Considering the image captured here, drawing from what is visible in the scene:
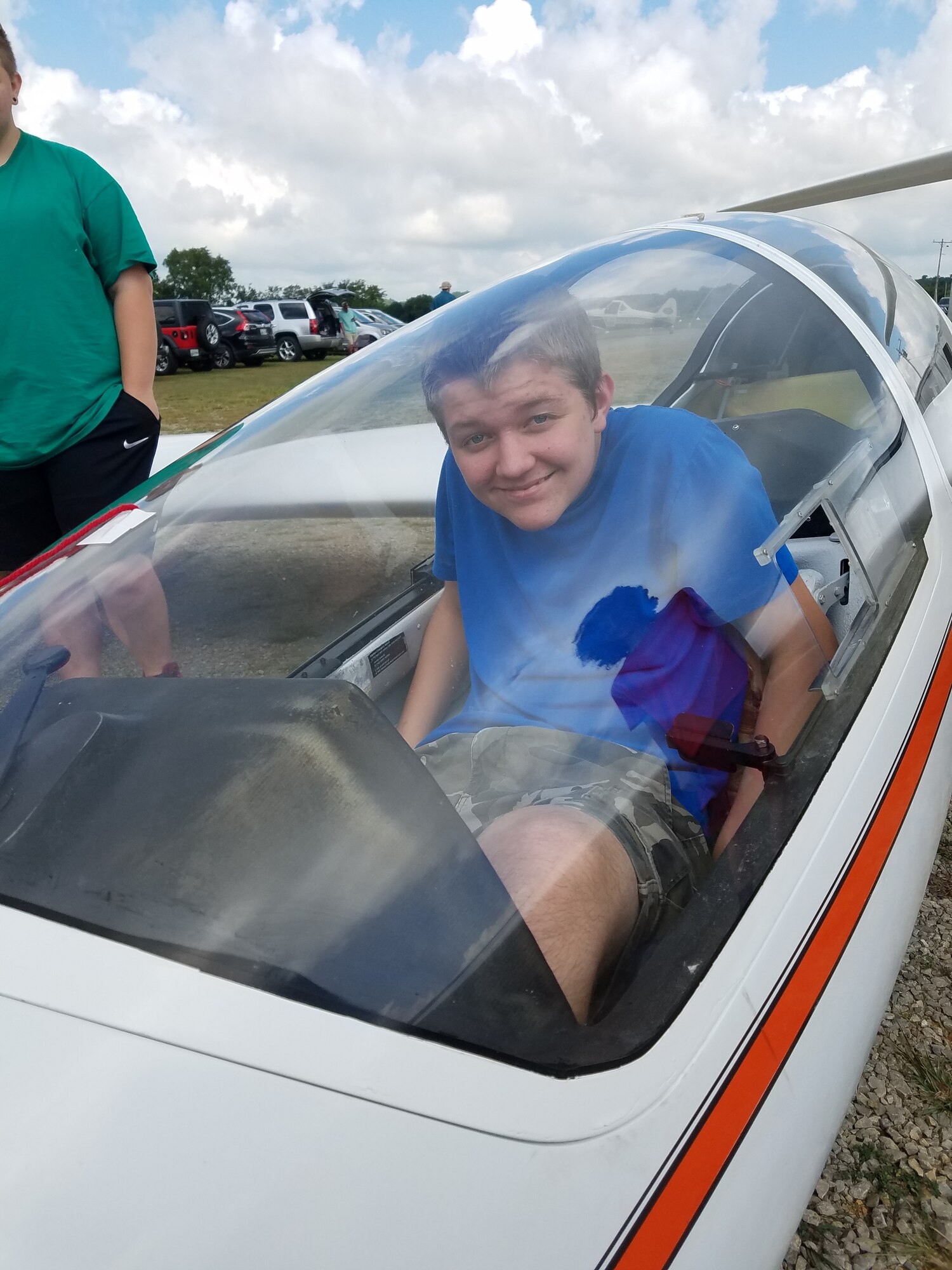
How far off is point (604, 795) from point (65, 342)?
166 centimetres

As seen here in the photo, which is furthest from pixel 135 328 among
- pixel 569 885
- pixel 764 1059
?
pixel 764 1059

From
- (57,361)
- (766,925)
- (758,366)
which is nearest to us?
(766,925)

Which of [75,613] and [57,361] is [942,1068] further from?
[57,361]

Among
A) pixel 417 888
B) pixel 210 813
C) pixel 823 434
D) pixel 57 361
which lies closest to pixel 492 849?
pixel 417 888

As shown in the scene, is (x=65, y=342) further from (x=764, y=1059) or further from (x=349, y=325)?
(x=349, y=325)

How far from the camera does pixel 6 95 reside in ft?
6.18

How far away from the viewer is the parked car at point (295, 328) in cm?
2294

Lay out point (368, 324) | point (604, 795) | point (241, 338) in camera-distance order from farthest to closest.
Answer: point (241, 338) < point (368, 324) < point (604, 795)

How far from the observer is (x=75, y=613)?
4.23 ft

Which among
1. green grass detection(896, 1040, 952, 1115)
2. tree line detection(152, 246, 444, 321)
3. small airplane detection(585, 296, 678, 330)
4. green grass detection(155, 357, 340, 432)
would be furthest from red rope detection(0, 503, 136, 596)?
tree line detection(152, 246, 444, 321)

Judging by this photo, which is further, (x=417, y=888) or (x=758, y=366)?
(x=758, y=366)

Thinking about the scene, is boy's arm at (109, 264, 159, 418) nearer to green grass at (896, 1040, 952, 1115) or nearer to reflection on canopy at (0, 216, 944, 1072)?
reflection on canopy at (0, 216, 944, 1072)

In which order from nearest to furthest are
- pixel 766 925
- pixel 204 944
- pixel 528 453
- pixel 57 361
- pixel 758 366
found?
1. pixel 204 944
2. pixel 766 925
3. pixel 528 453
4. pixel 758 366
5. pixel 57 361

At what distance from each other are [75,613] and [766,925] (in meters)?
1.00
